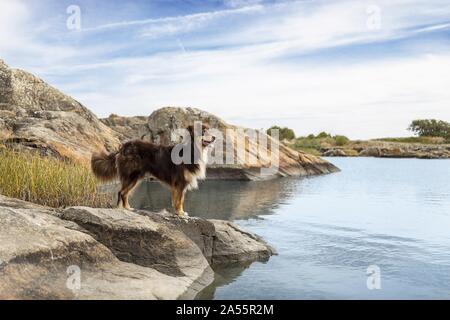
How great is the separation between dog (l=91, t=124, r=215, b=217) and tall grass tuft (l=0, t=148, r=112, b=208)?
9.25 ft

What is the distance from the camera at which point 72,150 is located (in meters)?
23.7

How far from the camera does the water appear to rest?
8555 mm

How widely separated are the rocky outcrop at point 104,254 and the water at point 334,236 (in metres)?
0.72

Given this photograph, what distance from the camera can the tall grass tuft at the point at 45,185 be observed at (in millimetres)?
11961

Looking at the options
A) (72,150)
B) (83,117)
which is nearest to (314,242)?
(72,150)

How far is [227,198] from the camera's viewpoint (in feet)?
70.8

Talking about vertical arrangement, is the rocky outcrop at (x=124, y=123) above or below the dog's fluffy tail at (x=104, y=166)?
above

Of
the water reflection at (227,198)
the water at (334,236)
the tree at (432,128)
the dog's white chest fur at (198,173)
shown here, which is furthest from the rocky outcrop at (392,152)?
the dog's white chest fur at (198,173)

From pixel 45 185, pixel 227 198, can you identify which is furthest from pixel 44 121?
pixel 45 185

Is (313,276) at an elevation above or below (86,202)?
below

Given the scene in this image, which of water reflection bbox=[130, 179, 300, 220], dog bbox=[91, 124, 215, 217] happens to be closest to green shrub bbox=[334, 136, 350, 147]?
water reflection bbox=[130, 179, 300, 220]

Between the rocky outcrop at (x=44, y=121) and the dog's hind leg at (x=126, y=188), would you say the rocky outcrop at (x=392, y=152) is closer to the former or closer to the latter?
the rocky outcrop at (x=44, y=121)
